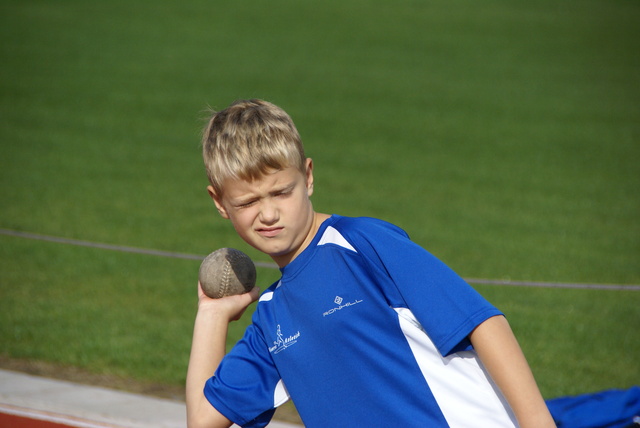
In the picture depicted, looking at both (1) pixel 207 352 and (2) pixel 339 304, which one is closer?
(2) pixel 339 304

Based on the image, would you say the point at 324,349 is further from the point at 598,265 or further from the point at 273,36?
the point at 273,36

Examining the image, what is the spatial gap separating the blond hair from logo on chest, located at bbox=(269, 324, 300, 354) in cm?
53

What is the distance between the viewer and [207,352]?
3.08 metres

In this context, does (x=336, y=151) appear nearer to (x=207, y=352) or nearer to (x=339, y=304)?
(x=207, y=352)

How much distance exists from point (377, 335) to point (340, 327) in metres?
0.12

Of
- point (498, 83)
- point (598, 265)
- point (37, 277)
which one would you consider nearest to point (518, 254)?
point (598, 265)

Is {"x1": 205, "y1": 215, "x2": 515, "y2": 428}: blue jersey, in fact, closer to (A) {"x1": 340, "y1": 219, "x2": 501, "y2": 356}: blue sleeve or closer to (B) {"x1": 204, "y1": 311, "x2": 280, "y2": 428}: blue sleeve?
(A) {"x1": 340, "y1": 219, "x2": 501, "y2": 356}: blue sleeve

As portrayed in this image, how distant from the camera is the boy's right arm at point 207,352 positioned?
2955 mm

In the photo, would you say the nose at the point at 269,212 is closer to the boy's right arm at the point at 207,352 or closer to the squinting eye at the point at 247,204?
the squinting eye at the point at 247,204

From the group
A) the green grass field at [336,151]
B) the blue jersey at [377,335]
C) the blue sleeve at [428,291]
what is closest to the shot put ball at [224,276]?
the blue jersey at [377,335]

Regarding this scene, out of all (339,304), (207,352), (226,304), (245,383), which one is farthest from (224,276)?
(339,304)

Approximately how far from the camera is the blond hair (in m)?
2.74

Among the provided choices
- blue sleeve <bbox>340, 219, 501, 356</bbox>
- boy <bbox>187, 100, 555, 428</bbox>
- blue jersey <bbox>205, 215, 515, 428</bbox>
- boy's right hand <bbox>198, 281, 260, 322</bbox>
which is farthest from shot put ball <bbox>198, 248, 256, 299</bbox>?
blue sleeve <bbox>340, 219, 501, 356</bbox>

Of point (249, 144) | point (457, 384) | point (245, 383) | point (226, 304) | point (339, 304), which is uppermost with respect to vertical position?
point (249, 144)
